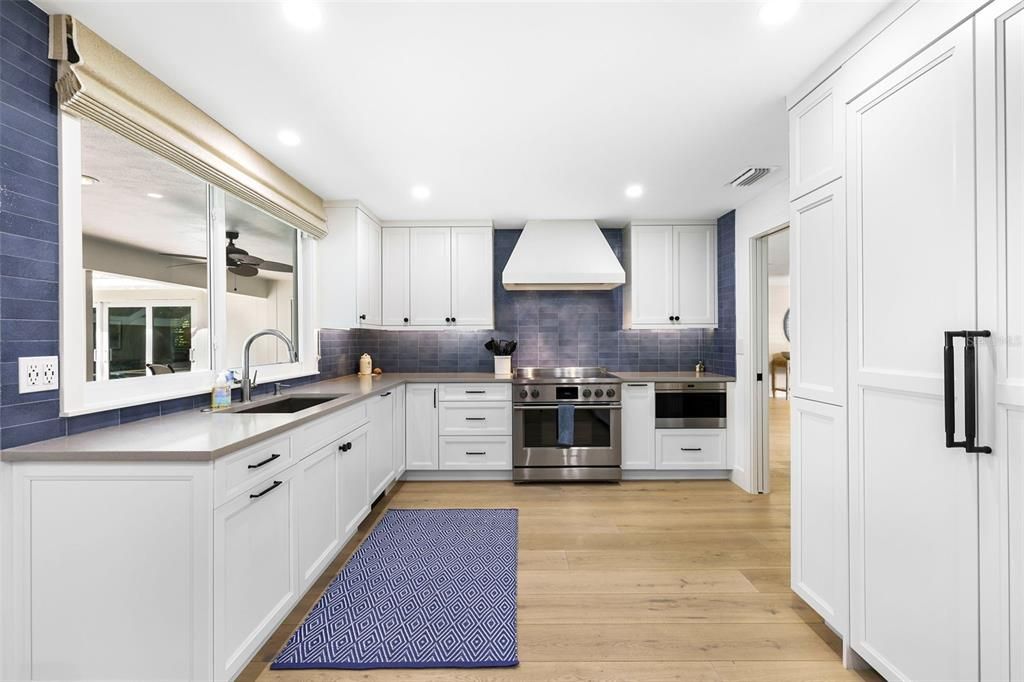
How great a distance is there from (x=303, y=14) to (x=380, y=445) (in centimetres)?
258

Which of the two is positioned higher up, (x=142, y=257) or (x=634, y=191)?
(x=634, y=191)

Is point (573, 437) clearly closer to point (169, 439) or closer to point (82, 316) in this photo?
point (169, 439)

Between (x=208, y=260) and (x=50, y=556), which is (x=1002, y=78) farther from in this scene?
(x=208, y=260)

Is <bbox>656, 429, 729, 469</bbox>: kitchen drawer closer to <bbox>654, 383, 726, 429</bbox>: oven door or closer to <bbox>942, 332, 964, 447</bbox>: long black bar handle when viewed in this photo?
<bbox>654, 383, 726, 429</bbox>: oven door

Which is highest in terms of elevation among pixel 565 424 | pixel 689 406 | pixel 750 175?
pixel 750 175

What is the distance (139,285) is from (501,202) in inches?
97.8

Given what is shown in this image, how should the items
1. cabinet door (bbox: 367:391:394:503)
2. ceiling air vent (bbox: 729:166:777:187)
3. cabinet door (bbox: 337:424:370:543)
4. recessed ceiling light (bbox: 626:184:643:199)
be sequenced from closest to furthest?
cabinet door (bbox: 337:424:370:543) < ceiling air vent (bbox: 729:166:777:187) < cabinet door (bbox: 367:391:394:503) < recessed ceiling light (bbox: 626:184:643:199)

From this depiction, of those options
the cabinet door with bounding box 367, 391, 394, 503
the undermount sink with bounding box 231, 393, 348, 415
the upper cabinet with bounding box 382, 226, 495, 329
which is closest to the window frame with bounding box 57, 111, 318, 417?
the undermount sink with bounding box 231, 393, 348, 415

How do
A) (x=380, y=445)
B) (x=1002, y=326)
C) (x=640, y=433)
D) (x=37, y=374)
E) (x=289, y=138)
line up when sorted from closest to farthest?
1. (x=1002, y=326)
2. (x=37, y=374)
3. (x=289, y=138)
4. (x=380, y=445)
5. (x=640, y=433)

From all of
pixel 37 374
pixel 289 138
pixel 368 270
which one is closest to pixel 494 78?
pixel 289 138

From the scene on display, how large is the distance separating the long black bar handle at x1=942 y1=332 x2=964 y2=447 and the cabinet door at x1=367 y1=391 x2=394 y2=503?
112 inches

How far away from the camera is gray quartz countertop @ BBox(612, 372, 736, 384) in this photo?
3.95 metres

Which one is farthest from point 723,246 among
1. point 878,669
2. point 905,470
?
point 878,669

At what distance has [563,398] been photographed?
155 inches
